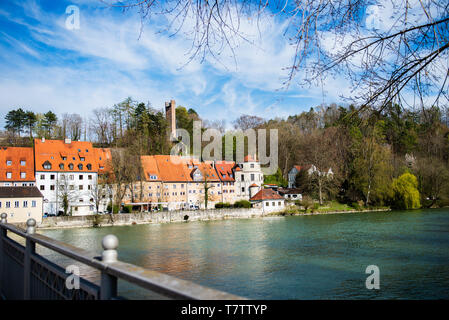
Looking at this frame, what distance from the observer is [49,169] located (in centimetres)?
4328

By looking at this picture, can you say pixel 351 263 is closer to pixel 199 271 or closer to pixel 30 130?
pixel 199 271

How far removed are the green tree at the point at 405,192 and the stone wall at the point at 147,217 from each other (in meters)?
20.0

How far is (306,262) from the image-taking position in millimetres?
16359

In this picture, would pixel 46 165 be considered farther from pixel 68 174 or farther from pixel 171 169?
pixel 171 169

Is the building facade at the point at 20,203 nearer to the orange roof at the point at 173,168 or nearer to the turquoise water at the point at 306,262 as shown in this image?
the orange roof at the point at 173,168

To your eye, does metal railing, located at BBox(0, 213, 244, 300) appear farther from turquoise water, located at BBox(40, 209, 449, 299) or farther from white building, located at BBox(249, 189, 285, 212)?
white building, located at BBox(249, 189, 285, 212)

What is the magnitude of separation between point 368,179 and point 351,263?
130 ft

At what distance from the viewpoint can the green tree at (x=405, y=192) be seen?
2008 inches

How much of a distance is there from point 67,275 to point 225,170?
5382cm

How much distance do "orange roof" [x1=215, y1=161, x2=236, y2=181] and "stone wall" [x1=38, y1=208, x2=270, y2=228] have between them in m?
8.02

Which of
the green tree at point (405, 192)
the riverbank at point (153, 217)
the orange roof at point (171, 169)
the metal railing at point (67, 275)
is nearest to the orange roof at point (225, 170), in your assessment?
the orange roof at point (171, 169)

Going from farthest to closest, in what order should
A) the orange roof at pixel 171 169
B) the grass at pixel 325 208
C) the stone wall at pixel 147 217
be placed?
1. the orange roof at pixel 171 169
2. the grass at pixel 325 208
3. the stone wall at pixel 147 217

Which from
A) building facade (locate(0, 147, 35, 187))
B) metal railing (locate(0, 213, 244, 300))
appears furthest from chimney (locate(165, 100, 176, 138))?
metal railing (locate(0, 213, 244, 300))
